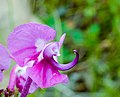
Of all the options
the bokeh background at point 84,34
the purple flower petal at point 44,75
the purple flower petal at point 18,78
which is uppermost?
the purple flower petal at point 44,75

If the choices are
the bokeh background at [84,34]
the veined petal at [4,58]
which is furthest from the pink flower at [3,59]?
Answer: the bokeh background at [84,34]

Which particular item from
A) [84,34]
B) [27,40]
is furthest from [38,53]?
[84,34]

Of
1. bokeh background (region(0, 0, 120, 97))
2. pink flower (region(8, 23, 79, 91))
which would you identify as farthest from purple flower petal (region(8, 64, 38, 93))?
bokeh background (region(0, 0, 120, 97))

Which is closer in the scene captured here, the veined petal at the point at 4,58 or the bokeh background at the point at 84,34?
the veined petal at the point at 4,58

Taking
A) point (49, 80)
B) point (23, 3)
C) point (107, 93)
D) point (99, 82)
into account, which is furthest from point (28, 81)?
point (23, 3)

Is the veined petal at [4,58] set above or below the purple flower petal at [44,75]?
above

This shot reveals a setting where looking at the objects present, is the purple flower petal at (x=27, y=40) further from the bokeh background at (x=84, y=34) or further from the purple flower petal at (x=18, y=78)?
the bokeh background at (x=84, y=34)
